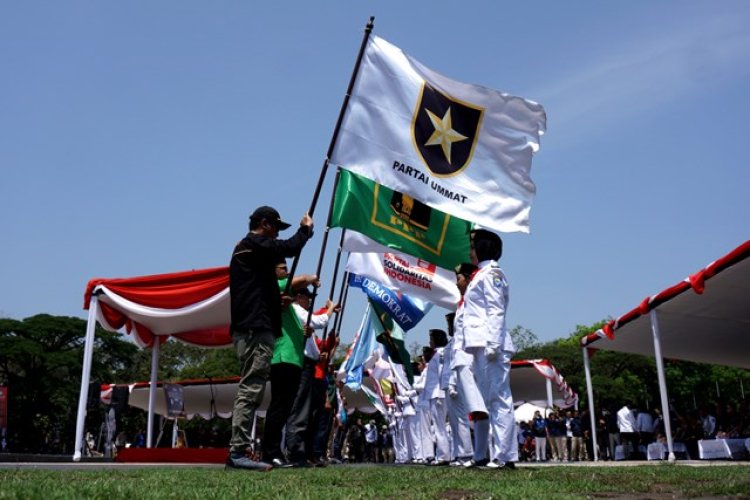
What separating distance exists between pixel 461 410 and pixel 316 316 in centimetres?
207

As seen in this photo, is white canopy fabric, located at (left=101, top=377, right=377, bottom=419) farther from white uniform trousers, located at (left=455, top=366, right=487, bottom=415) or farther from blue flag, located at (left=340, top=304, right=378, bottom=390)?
white uniform trousers, located at (left=455, top=366, right=487, bottom=415)

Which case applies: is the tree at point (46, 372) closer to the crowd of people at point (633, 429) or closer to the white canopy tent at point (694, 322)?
the crowd of people at point (633, 429)

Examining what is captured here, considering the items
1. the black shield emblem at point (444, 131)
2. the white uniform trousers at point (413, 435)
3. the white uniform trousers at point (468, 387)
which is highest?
the black shield emblem at point (444, 131)

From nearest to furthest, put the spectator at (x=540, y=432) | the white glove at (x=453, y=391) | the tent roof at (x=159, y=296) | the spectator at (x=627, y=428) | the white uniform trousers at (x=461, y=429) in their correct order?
1. the white glove at (x=453, y=391)
2. the white uniform trousers at (x=461, y=429)
3. the tent roof at (x=159, y=296)
4. the spectator at (x=627, y=428)
5. the spectator at (x=540, y=432)

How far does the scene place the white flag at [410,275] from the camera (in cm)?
1160

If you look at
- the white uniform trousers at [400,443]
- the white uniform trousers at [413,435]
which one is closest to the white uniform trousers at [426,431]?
the white uniform trousers at [413,435]

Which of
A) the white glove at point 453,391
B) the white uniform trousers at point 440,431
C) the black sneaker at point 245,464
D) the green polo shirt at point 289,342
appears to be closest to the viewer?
the black sneaker at point 245,464

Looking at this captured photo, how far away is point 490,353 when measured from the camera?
6066mm

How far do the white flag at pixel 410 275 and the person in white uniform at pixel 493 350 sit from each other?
16.8ft

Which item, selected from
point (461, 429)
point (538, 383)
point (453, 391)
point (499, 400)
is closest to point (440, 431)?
point (461, 429)

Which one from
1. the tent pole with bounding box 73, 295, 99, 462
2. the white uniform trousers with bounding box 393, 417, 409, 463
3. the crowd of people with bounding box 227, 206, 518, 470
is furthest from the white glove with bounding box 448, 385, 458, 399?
the white uniform trousers with bounding box 393, 417, 409, 463

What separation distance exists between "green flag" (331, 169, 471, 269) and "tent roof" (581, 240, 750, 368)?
165 inches

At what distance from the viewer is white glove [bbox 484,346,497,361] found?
607 centimetres

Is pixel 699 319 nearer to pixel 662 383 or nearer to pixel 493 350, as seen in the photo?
pixel 662 383
